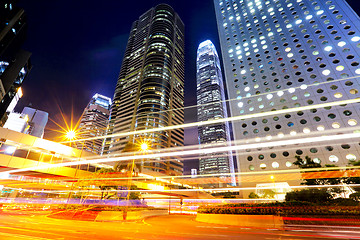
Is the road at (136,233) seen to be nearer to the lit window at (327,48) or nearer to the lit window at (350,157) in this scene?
the lit window at (350,157)

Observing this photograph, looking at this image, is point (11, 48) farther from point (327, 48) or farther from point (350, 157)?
point (350, 157)

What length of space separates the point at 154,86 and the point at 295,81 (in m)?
93.0

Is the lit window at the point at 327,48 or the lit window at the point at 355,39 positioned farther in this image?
the lit window at the point at 327,48

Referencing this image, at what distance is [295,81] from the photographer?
35.9 m

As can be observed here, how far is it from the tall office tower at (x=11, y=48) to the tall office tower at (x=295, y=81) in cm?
5938

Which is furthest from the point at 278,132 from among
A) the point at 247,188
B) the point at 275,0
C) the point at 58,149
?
the point at 275,0

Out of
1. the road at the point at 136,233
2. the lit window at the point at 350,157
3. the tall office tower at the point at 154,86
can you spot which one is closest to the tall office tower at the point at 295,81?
the lit window at the point at 350,157

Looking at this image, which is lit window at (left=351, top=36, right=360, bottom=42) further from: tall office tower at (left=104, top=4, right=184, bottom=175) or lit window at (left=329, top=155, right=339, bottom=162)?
tall office tower at (left=104, top=4, right=184, bottom=175)

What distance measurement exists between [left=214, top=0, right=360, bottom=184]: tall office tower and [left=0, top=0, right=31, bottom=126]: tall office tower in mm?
59381

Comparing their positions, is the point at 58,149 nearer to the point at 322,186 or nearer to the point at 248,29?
the point at 322,186

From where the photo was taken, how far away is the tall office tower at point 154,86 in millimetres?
109438

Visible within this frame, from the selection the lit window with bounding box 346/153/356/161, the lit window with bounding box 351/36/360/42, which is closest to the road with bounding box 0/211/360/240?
the lit window with bounding box 346/153/356/161

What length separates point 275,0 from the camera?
4919 centimetres

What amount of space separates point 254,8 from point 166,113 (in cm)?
7656
